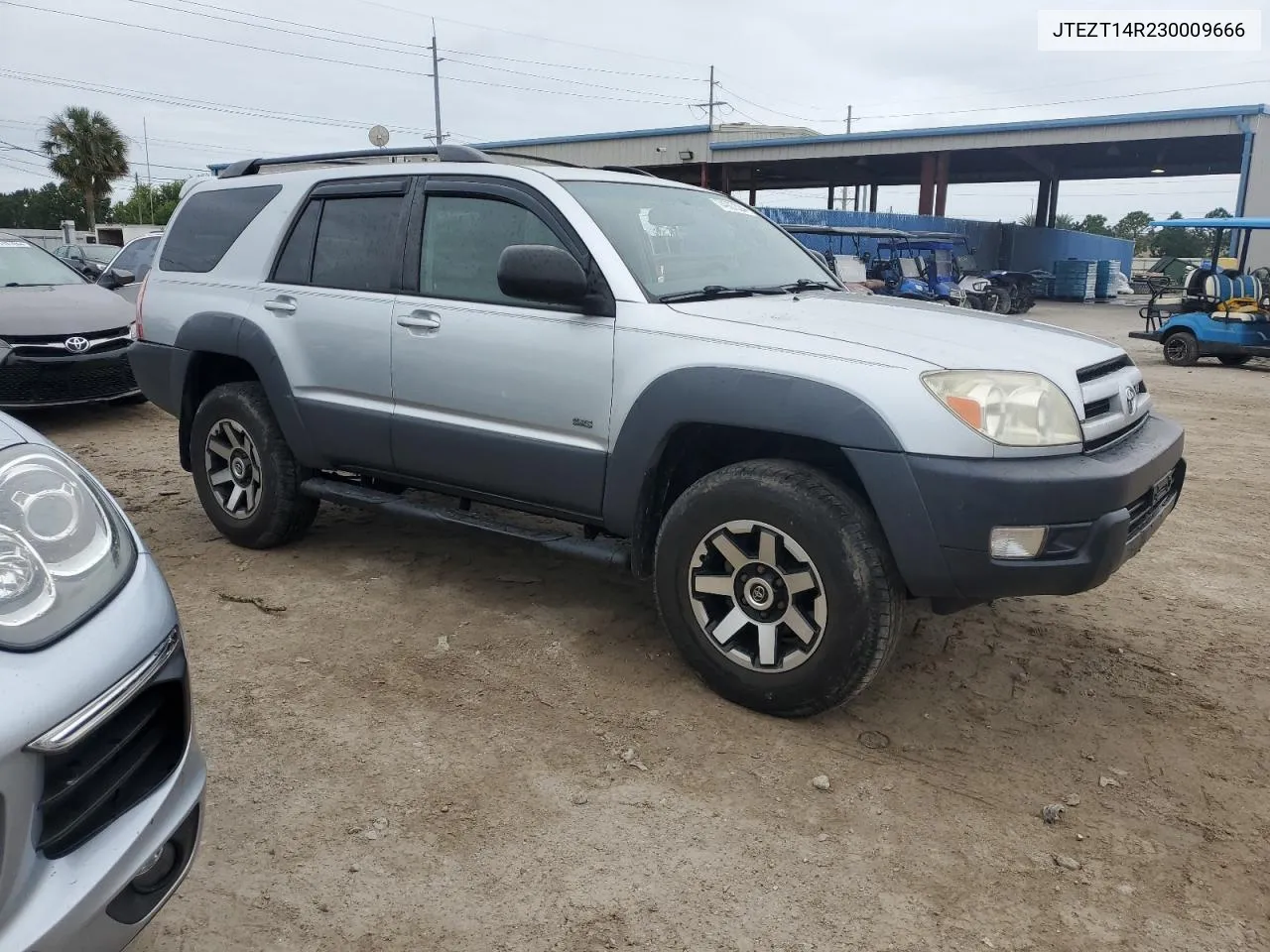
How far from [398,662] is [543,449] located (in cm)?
97

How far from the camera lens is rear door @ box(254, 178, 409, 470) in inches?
161

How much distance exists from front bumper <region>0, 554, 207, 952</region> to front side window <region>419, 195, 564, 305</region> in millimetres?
2137

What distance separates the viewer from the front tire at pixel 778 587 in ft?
9.72

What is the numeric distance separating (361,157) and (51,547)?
3235 millimetres

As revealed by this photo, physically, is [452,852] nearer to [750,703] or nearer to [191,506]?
[750,703]

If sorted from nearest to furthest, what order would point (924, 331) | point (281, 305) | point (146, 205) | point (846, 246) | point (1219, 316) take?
1. point (924, 331)
2. point (281, 305)
3. point (1219, 316)
4. point (846, 246)
5. point (146, 205)

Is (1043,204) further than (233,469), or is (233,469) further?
(1043,204)

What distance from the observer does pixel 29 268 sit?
8.61 meters

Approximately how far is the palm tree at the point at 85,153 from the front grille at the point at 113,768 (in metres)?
55.9

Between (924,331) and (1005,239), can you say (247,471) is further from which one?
(1005,239)

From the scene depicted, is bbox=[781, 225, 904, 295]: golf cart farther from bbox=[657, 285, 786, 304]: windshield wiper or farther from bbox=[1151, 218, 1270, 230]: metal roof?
bbox=[657, 285, 786, 304]: windshield wiper

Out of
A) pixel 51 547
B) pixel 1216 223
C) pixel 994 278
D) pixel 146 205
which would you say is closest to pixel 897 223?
pixel 994 278

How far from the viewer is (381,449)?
4.13 meters

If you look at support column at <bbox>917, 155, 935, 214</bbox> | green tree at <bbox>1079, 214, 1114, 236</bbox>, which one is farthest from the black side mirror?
green tree at <bbox>1079, 214, 1114, 236</bbox>
